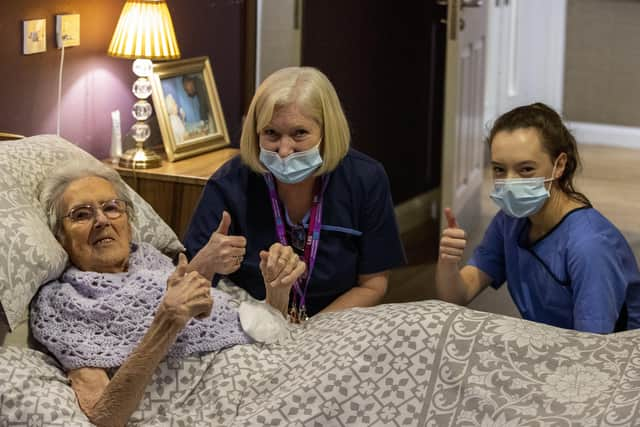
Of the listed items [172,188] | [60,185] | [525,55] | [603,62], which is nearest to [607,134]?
[603,62]

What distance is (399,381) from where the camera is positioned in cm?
200

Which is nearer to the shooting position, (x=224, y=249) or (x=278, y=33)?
(x=224, y=249)

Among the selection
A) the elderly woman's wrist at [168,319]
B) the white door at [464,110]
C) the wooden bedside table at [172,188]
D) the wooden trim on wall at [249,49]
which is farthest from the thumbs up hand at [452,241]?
the white door at [464,110]

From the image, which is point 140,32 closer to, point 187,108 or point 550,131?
point 187,108

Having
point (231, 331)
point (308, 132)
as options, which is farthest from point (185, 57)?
point (231, 331)

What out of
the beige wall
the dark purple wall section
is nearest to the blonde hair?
the dark purple wall section

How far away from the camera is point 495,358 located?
1.97 meters

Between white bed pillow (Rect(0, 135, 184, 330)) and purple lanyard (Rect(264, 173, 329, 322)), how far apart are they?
293 mm

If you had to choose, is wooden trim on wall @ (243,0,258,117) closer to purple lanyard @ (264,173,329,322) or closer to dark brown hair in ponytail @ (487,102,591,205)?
purple lanyard @ (264,173,329,322)

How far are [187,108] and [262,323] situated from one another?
5.11 feet

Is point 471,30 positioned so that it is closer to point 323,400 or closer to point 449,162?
point 449,162

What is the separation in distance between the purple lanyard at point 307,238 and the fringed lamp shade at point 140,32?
3.20ft

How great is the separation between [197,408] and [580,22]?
5209 mm

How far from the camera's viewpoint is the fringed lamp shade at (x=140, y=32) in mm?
3291
